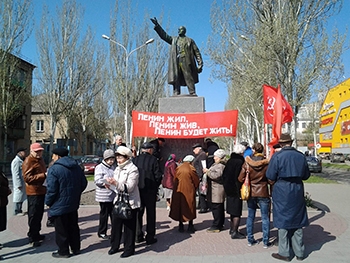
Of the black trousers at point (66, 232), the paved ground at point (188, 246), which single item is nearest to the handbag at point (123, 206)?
the paved ground at point (188, 246)

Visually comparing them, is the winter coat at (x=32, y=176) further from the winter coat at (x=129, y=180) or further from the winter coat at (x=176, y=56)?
the winter coat at (x=176, y=56)

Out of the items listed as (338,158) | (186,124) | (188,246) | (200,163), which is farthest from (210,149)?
(338,158)

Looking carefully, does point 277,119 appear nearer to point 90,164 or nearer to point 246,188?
point 246,188

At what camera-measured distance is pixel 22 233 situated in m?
6.77

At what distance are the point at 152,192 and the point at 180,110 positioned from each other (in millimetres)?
4231

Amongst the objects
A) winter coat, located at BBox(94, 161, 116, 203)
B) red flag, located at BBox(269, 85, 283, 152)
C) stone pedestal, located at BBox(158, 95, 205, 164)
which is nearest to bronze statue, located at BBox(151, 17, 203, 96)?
stone pedestal, located at BBox(158, 95, 205, 164)

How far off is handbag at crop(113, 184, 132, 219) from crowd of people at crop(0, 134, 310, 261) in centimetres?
6

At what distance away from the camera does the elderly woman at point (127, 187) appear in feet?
16.6

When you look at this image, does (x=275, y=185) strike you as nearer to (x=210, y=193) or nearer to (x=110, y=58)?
(x=210, y=193)

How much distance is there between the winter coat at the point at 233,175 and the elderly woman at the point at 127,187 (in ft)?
6.03

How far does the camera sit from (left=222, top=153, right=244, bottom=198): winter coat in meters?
6.11

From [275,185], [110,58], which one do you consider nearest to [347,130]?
[110,58]

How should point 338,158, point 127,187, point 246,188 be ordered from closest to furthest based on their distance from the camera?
point 127,187 < point 246,188 < point 338,158

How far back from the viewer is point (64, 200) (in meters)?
5.18
